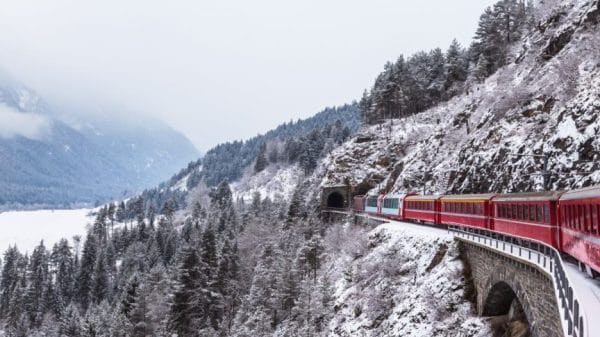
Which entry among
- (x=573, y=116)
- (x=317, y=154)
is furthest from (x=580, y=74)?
(x=317, y=154)

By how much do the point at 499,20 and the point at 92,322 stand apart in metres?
83.0

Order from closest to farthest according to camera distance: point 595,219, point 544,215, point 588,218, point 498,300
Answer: point 595,219 → point 588,218 → point 544,215 → point 498,300

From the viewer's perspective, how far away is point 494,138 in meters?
47.3

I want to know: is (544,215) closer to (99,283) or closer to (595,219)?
(595,219)

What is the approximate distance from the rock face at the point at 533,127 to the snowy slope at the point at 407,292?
8.12 meters

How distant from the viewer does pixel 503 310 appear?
27.2m

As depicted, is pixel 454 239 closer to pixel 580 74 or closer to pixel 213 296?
pixel 580 74

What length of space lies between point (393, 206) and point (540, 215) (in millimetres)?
37012

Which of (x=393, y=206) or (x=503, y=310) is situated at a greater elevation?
(x=393, y=206)

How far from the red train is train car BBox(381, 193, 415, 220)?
8.64 metres

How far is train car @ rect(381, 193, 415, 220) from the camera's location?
56.1m

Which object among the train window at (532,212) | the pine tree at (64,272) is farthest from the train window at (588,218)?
the pine tree at (64,272)

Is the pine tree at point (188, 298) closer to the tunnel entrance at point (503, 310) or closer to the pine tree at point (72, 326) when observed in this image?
the pine tree at point (72, 326)

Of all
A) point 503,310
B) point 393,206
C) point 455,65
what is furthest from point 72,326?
point 455,65
